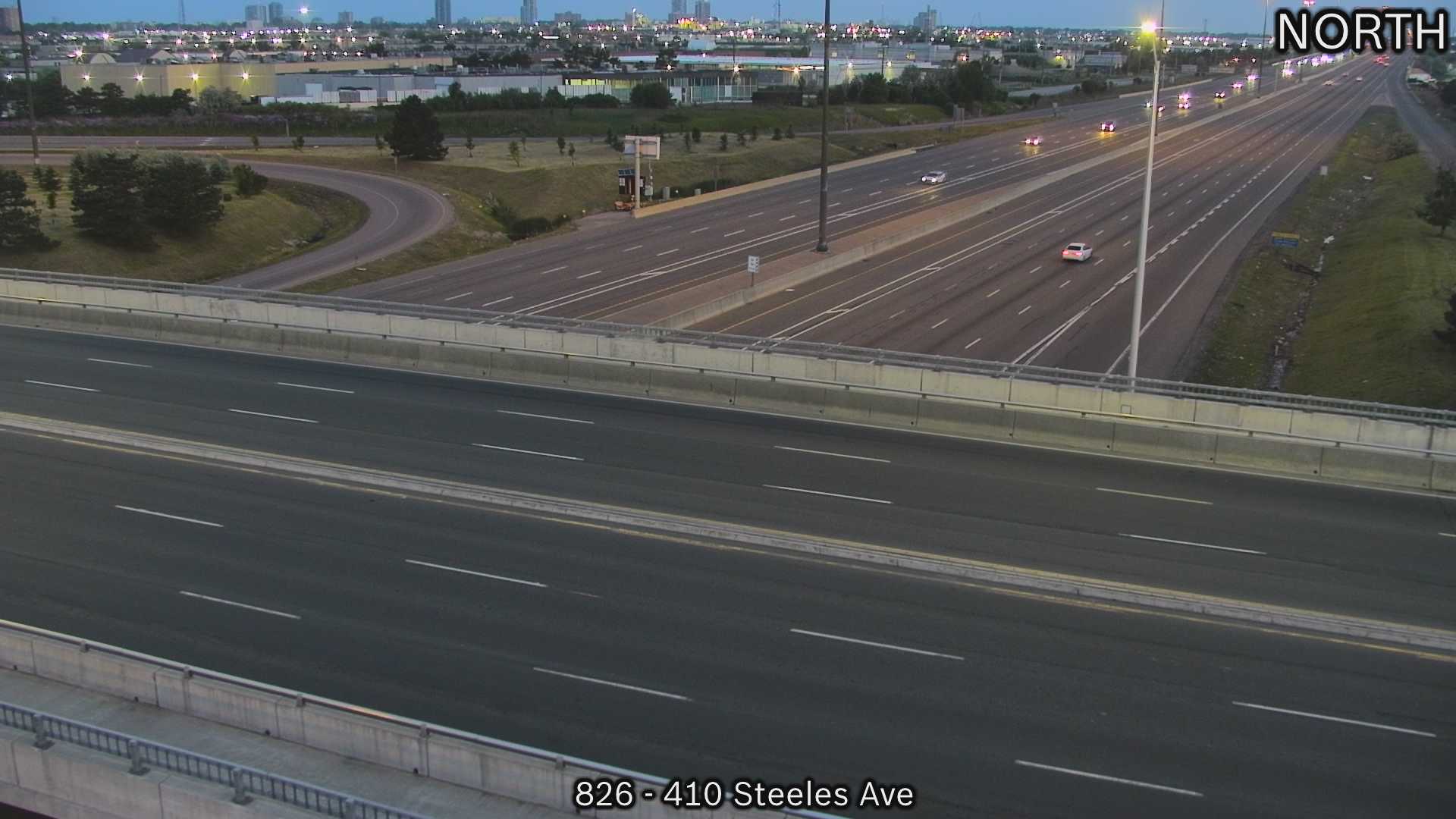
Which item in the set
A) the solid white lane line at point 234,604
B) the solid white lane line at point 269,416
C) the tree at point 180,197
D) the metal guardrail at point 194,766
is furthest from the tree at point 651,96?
the metal guardrail at point 194,766

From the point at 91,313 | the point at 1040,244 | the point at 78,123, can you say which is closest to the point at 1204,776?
the point at 91,313

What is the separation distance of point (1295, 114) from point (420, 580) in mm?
129904

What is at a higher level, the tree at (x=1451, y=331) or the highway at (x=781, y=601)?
the tree at (x=1451, y=331)

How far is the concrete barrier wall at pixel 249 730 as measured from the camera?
1093 cm

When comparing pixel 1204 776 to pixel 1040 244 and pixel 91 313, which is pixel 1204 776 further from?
pixel 1040 244

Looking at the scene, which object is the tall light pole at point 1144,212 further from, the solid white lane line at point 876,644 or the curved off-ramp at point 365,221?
the curved off-ramp at point 365,221

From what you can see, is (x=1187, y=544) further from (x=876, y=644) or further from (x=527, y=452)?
(x=527, y=452)

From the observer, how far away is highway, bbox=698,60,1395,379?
1423 inches

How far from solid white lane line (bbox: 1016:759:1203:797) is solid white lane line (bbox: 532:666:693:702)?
366cm

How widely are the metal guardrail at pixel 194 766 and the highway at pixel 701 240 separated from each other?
26604 mm

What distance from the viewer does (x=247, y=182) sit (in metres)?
55.5

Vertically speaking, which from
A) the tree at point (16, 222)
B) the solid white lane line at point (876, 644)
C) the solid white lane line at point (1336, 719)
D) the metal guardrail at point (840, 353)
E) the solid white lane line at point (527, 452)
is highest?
the tree at point (16, 222)

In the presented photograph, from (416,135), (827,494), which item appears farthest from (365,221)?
(827,494)

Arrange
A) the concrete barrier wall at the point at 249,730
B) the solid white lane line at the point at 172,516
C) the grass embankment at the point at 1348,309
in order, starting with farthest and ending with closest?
the grass embankment at the point at 1348,309, the solid white lane line at the point at 172,516, the concrete barrier wall at the point at 249,730
